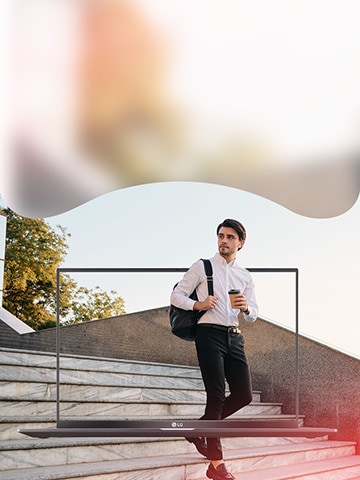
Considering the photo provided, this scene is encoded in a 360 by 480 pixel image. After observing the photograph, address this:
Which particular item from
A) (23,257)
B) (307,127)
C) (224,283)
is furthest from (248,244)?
(23,257)

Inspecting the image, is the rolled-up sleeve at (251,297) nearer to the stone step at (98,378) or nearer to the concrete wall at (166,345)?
the concrete wall at (166,345)

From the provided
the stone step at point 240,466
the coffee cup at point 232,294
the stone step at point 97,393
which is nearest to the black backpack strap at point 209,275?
the coffee cup at point 232,294

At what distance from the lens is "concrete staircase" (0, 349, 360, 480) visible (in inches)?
154

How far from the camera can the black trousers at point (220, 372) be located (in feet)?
13.7

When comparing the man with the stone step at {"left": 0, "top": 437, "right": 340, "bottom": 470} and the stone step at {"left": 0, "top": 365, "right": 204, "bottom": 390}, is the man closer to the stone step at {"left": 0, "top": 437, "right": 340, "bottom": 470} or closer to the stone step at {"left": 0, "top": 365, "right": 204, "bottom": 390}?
the stone step at {"left": 0, "top": 365, "right": 204, "bottom": 390}

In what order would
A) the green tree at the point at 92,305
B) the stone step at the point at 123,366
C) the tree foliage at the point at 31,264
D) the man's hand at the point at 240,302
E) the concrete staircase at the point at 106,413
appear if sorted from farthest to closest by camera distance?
1. the tree foliage at the point at 31,264
2. the stone step at the point at 123,366
3. the man's hand at the point at 240,302
4. the green tree at the point at 92,305
5. the concrete staircase at the point at 106,413

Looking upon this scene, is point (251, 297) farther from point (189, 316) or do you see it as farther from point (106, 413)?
point (106, 413)

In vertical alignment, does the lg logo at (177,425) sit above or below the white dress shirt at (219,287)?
below

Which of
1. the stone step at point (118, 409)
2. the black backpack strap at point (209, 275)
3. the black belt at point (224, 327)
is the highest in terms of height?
the black backpack strap at point (209, 275)

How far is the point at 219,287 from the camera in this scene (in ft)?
13.7

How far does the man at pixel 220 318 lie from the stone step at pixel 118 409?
0.14m

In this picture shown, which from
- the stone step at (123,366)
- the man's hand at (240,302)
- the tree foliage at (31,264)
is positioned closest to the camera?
the man's hand at (240,302)

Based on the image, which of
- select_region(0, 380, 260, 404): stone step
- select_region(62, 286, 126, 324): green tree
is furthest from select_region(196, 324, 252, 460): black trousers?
select_region(62, 286, 126, 324): green tree

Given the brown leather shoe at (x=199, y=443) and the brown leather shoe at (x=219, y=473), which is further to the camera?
the brown leather shoe at (x=199, y=443)
